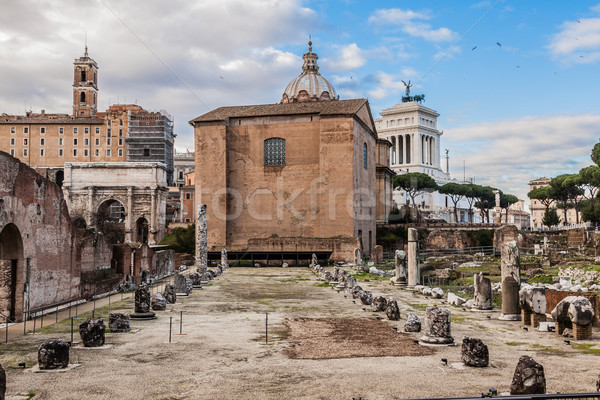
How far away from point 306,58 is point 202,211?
39566 millimetres

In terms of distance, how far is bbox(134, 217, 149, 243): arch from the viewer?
5403cm

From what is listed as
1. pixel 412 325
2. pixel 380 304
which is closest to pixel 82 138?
pixel 380 304

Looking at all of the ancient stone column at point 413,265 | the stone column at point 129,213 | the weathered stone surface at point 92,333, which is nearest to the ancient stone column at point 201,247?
the ancient stone column at point 413,265

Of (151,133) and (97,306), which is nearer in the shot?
(97,306)

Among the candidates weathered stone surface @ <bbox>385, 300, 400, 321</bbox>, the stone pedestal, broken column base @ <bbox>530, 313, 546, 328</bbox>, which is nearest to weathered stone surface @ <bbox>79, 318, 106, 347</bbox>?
the stone pedestal

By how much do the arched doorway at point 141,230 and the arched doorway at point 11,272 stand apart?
42870mm

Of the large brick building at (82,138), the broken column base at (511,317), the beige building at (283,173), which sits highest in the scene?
the large brick building at (82,138)

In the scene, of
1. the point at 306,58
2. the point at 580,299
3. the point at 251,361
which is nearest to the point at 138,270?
the point at 251,361

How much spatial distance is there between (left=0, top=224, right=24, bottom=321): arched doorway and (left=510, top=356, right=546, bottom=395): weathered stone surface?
9.56 m

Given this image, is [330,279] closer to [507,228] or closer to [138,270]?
[138,270]

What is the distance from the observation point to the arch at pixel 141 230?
5403 cm

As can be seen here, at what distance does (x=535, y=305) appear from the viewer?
11125 mm

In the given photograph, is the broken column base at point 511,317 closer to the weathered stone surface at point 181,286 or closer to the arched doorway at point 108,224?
the weathered stone surface at point 181,286

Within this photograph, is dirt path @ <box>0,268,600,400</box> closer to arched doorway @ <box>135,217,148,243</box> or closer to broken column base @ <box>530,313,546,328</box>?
broken column base @ <box>530,313,546,328</box>
